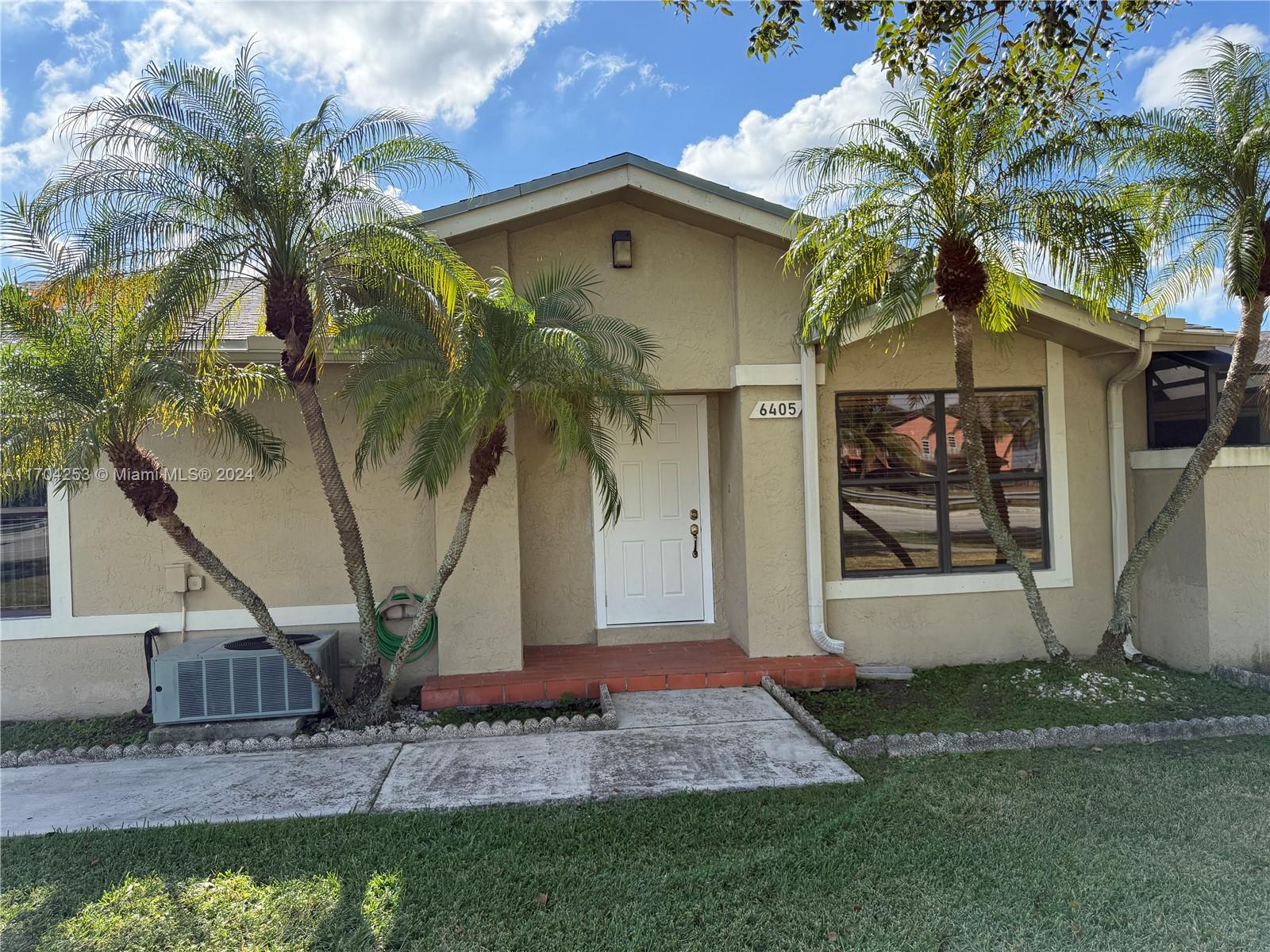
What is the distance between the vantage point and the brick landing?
6.72m

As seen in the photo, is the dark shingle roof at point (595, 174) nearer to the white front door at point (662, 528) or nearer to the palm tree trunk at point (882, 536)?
the white front door at point (662, 528)

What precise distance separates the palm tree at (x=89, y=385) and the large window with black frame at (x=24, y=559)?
1340 millimetres

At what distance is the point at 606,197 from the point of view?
716cm

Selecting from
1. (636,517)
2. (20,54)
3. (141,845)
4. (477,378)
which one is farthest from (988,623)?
(20,54)

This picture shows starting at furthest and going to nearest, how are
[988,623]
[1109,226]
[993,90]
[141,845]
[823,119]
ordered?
[988,623] → [823,119] → [1109,226] → [993,90] → [141,845]

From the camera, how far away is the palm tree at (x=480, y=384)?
555cm

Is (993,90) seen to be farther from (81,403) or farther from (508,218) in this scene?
(81,403)

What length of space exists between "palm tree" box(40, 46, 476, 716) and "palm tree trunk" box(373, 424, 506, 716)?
3.46ft

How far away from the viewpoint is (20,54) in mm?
6211

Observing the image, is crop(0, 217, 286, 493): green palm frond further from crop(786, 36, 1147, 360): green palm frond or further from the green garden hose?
crop(786, 36, 1147, 360): green palm frond

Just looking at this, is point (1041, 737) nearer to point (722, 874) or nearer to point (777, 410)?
point (722, 874)

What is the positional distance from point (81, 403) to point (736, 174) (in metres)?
5.94

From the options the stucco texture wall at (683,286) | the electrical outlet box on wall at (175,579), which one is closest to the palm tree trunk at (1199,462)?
the stucco texture wall at (683,286)

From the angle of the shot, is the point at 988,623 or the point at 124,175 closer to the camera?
the point at 124,175
